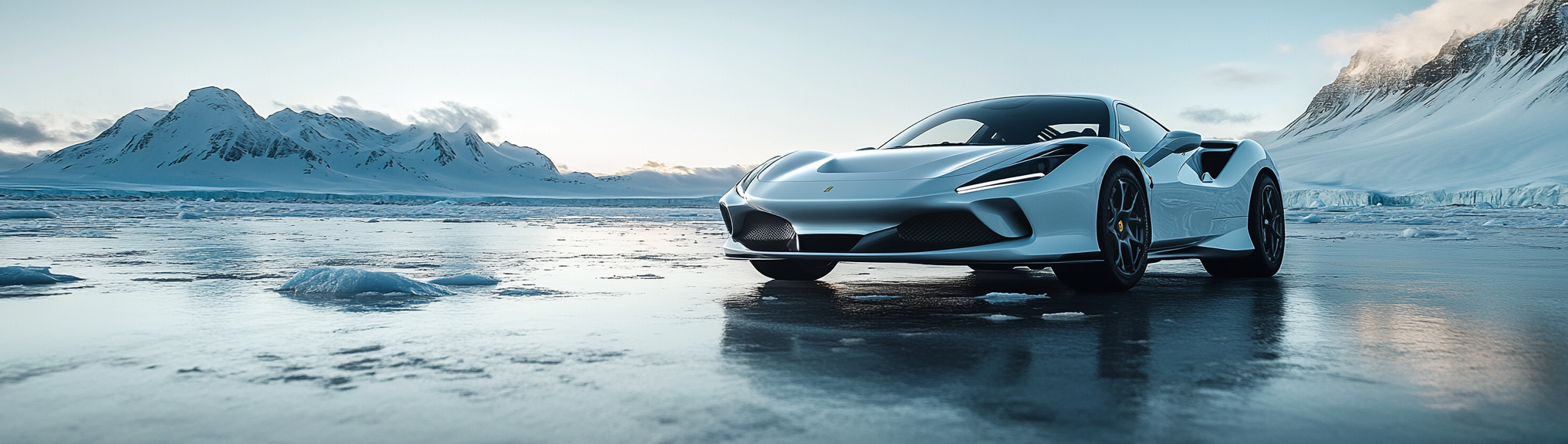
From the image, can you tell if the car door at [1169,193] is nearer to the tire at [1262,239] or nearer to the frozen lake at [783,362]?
the frozen lake at [783,362]

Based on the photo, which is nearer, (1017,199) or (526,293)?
(1017,199)

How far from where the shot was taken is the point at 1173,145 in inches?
210

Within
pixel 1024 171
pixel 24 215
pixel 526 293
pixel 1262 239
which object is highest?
pixel 1024 171

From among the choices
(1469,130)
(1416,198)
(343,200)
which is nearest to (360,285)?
(1416,198)

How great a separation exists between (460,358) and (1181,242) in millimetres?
3924

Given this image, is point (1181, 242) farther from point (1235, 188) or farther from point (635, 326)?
point (635, 326)

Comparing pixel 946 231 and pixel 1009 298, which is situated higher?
pixel 946 231

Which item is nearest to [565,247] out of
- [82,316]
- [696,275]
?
[696,275]

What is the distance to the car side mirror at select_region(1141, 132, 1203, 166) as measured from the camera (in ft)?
16.9

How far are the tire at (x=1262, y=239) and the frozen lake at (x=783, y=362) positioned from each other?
1.36ft

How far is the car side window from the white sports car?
0.01 metres

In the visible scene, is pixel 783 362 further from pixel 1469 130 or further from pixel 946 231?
pixel 1469 130

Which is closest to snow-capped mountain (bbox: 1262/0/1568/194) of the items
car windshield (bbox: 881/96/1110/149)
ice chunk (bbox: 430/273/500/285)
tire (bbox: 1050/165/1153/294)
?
car windshield (bbox: 881/96/1110/149)

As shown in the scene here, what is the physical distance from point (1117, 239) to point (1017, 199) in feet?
2.52
